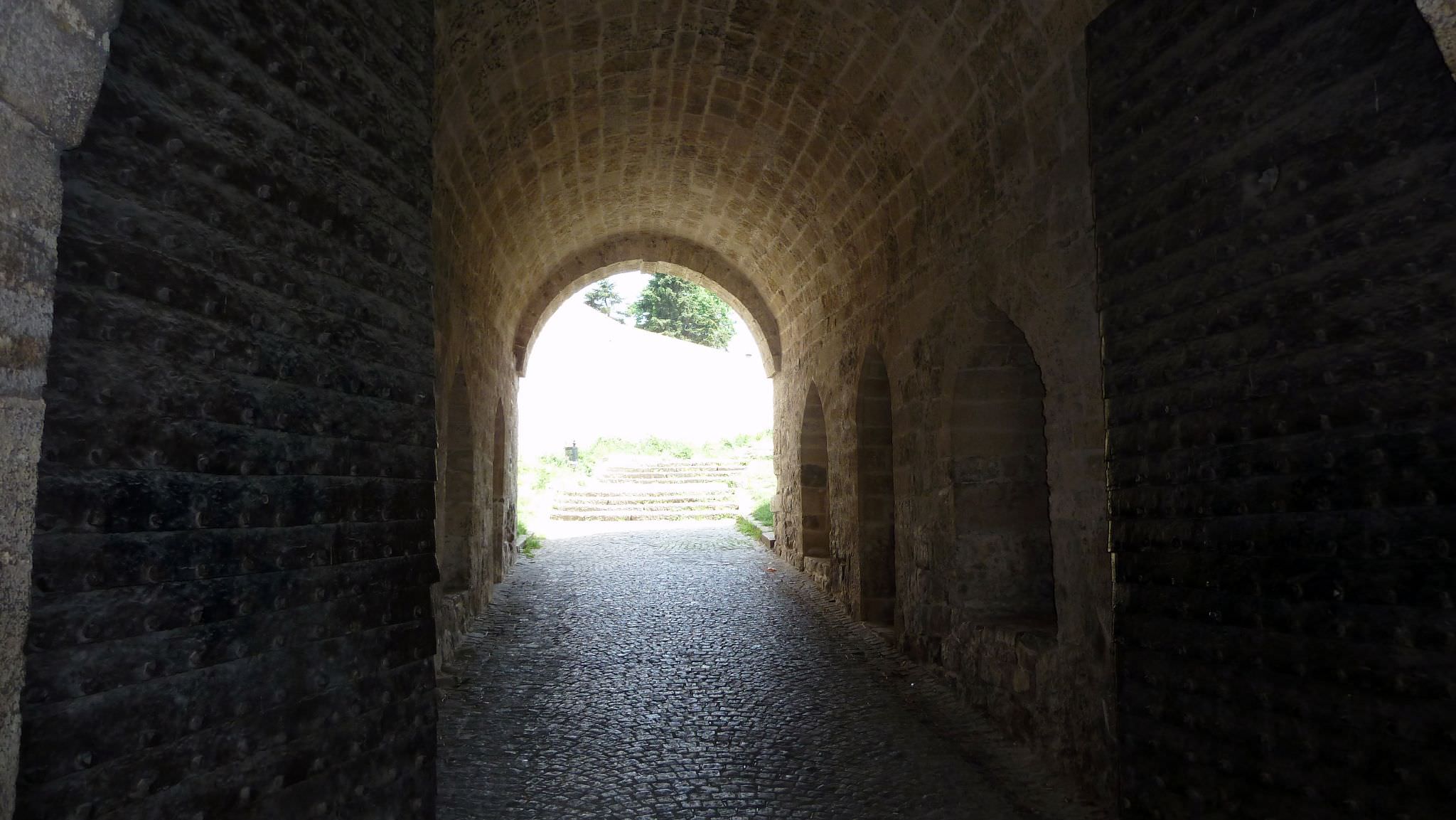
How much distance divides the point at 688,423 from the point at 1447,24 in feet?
121

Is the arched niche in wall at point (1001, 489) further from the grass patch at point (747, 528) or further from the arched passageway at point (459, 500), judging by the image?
the grass patch at point (747, 528)

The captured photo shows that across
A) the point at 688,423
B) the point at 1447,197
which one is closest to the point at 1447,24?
the point at 1447,197

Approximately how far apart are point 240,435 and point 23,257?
1.72 ft

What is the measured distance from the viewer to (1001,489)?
16.5 ft

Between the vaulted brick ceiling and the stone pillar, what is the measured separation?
8.93ft

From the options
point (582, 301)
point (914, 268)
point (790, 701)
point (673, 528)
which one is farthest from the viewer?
point (582, 301)

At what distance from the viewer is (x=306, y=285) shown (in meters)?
2.03

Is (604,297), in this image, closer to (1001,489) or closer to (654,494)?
(654,494)

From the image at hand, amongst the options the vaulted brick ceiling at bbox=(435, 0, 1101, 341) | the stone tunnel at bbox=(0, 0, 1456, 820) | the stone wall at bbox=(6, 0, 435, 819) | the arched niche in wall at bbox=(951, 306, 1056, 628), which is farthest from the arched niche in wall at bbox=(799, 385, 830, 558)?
the stone wall at bbox=(6, 0, 435, 819)

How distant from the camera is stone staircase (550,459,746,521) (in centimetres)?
1736

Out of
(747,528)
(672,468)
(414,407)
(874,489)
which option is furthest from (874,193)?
(672,468)

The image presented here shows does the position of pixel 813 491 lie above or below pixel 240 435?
below

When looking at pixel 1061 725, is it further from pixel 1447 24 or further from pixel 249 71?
pixel 249 71

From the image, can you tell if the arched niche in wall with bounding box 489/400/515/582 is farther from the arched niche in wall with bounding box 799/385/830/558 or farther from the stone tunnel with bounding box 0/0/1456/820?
the stone tunnel with bounding box 0/0/1456/820
